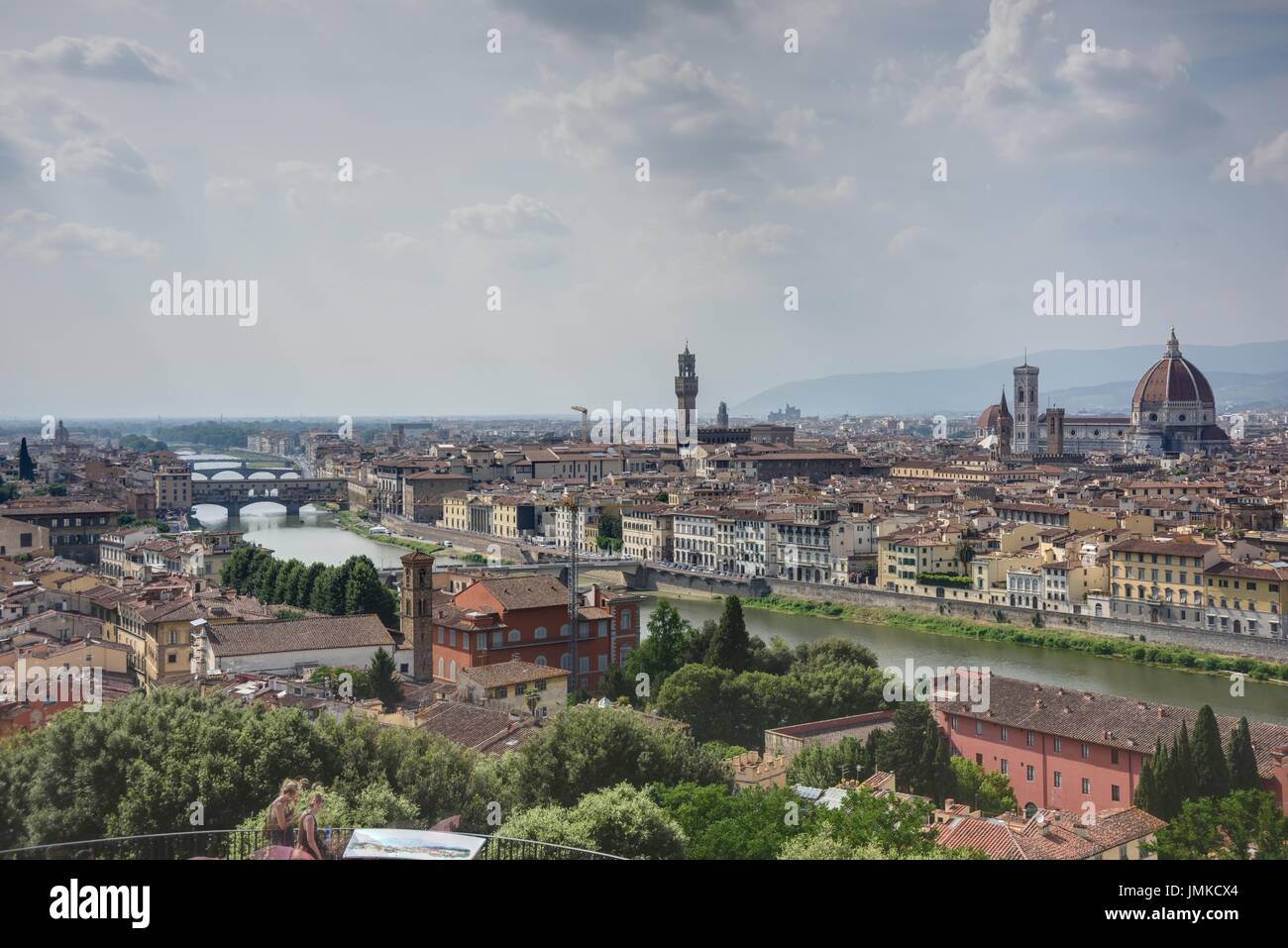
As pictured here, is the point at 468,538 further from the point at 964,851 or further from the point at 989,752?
the point at 964,851

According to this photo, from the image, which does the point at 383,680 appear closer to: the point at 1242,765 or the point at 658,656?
the point at 658,656

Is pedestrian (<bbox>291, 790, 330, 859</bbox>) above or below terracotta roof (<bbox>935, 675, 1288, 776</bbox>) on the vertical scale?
above

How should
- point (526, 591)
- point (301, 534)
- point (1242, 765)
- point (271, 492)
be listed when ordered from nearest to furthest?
point (1242, 765)
point (526, 591)
point (301, 534)
point (271, 492)

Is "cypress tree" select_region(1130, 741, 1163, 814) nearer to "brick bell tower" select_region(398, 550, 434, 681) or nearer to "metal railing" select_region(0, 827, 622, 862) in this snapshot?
"metal railing" select_region(0, 827, 622, 862)

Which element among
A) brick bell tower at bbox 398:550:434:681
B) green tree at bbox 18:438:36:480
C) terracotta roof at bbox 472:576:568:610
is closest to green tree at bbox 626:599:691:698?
terracotta roof at bbox 472:576:568:610

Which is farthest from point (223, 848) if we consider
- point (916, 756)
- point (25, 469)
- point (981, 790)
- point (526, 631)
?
point (25, 469)
